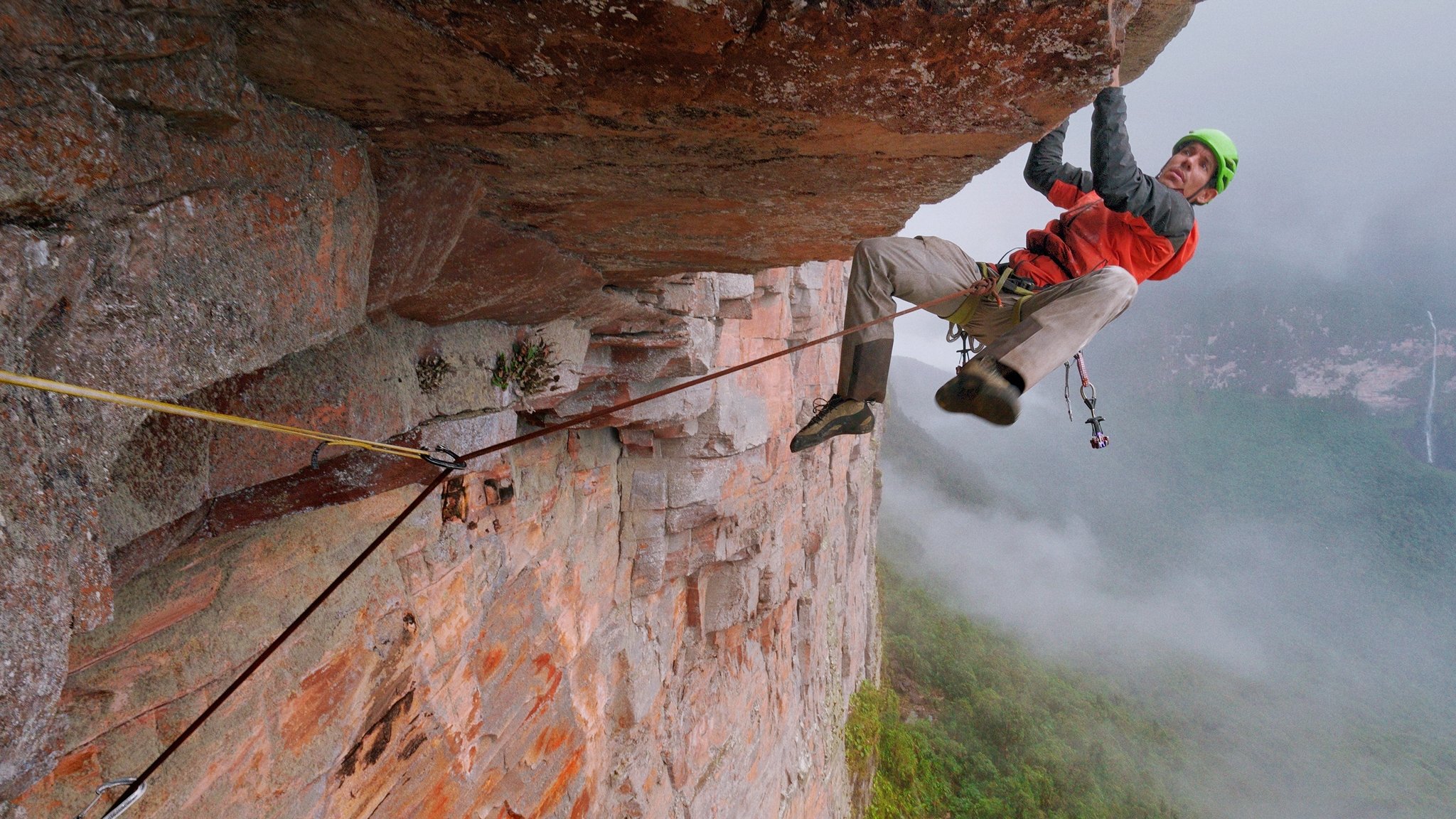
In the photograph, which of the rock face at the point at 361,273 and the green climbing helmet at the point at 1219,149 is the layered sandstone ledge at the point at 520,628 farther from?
the green climbing helmet at the point at 1219,149

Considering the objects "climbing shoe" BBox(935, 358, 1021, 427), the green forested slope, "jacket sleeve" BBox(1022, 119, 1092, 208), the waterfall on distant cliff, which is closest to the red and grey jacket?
"jacket sleeve" BBox(1022, 119, 1092, 208)

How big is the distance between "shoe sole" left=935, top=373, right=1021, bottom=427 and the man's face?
135 centimetres

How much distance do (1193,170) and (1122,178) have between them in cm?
82

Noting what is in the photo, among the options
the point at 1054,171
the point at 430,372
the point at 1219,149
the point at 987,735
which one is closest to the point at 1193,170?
the point at 1219,149

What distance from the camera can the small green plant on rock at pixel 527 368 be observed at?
2828mm

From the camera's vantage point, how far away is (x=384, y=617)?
250 centimetres

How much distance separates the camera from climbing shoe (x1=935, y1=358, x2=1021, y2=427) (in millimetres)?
1938

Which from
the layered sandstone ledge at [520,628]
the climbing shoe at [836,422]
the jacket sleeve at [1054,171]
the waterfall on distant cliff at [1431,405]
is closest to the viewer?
the layered sandstone ledge at [520,628]

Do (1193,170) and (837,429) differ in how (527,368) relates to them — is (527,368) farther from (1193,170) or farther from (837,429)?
(1193,170)

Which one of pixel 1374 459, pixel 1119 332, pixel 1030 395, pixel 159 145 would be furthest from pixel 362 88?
pixel 1119 332

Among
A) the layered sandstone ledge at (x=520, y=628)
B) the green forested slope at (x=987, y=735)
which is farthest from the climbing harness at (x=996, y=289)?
the green forested slope at (x=987, y=735)

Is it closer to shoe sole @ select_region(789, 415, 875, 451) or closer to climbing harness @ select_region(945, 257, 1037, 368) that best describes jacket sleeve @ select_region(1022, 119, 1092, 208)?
climbing harness @ select_region(945, 257, 1037, 368)

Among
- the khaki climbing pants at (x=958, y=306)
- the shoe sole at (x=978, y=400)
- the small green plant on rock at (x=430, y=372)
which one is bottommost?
the small green plant on rock at (x=430, y=372)

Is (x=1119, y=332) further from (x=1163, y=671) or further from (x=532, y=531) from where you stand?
(x=532, y=531)
